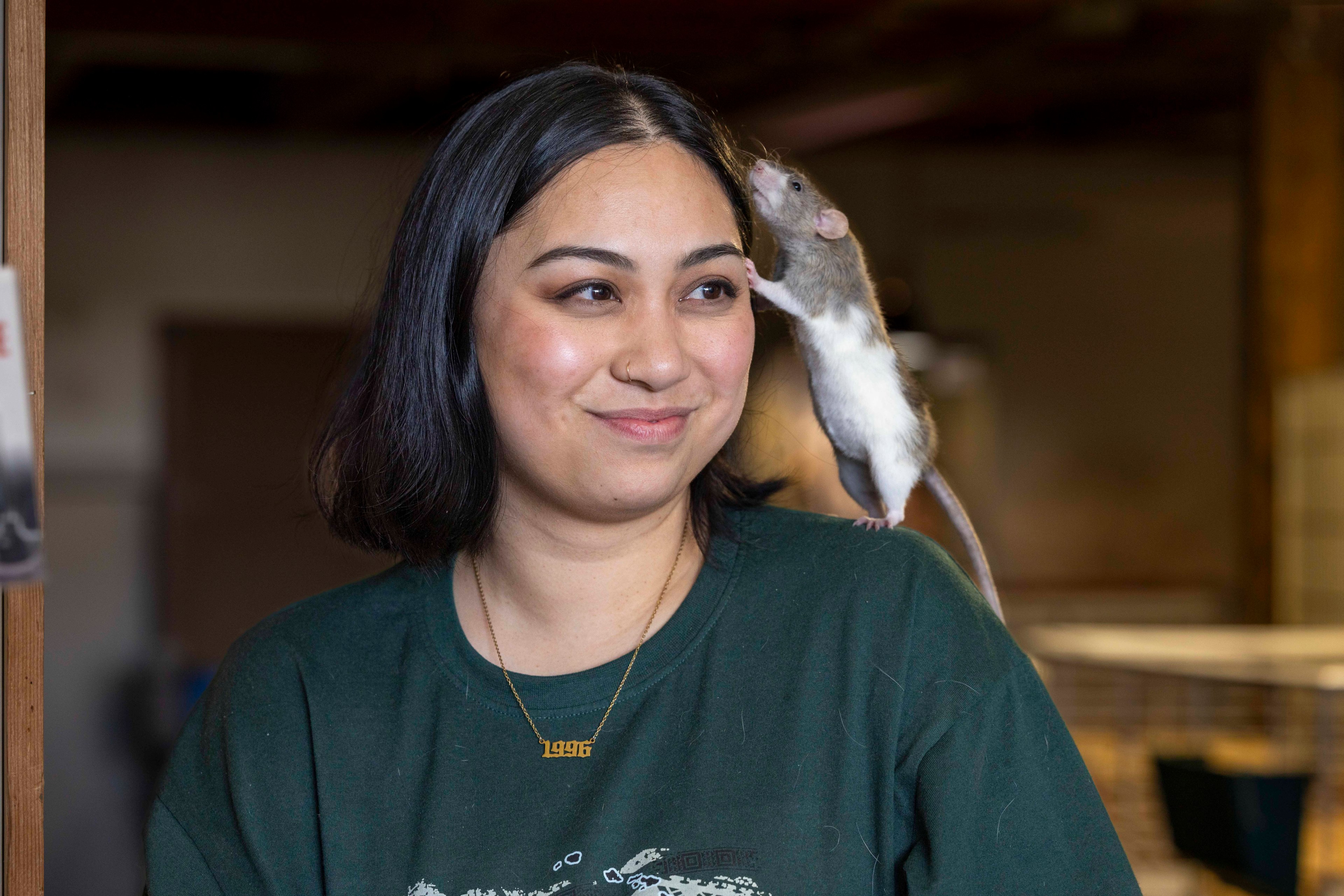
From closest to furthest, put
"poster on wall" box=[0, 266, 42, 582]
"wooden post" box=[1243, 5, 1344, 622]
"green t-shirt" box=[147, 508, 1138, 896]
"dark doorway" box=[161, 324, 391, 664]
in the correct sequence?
"poster on wall" box=[0, 266, 42, 582], "green t-shirt" box=[147, 508, 1138, 896], "wooden post" box=[1243, 5, 1344, 622], "dark doorway" box=[161, 324, 391, 664]

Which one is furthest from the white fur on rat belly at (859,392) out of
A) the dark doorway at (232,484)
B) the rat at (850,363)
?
the dark doorway at (232,484)

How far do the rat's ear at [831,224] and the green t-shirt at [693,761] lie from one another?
0.32 metres

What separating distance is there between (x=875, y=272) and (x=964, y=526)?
7.83ft

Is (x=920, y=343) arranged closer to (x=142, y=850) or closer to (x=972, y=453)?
(x=972, y=453)

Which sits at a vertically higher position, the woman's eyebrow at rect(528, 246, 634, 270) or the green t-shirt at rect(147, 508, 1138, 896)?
the woman's eyebrow at rect(528, 246, 634, 270)

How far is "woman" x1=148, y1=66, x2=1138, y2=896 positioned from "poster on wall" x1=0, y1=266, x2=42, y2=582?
491 millimetres

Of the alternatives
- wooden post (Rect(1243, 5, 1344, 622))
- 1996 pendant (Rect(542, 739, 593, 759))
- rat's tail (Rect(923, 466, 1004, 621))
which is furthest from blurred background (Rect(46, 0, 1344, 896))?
1996 pendant (Rect(542, 739, 593, 759))

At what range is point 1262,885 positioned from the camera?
296 cm

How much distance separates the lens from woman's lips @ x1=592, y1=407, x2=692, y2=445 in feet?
3.80

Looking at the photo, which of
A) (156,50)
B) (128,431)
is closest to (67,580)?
(128,431)

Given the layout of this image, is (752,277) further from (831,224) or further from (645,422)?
(645,422)

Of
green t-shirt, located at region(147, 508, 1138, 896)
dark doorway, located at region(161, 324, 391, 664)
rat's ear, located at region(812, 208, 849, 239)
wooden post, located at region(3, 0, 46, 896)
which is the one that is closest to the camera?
wooden post, located at region(3, 0, 46, 896)

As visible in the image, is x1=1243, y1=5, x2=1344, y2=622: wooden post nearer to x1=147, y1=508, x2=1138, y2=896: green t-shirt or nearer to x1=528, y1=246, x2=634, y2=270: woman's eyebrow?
x1=147, y1=508, x2=1138, y2=896: green t-shirt

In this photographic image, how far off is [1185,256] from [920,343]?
3.92 meters
